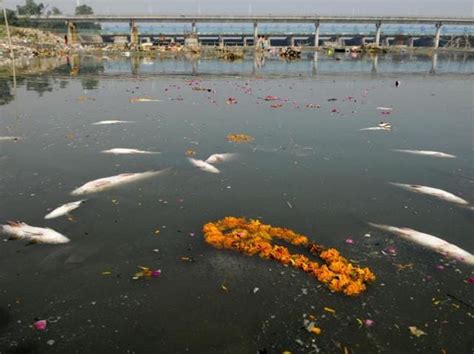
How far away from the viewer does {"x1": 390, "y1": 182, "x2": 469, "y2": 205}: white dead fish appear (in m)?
13.4

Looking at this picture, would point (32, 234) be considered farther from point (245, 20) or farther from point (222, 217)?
point (245, 20)

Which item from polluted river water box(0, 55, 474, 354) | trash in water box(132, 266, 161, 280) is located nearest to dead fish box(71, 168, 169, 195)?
polluted river water box(0, 55, 474, 354)

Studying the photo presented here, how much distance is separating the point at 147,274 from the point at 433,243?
23.8 ft

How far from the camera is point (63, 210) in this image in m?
12.0

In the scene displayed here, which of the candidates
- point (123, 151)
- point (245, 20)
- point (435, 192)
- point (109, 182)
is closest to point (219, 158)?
point (123, 151)

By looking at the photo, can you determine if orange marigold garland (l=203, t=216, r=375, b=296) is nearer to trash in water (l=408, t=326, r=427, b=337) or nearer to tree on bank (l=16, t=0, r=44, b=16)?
trash in water (l=408, t=326, r=427, b=337)

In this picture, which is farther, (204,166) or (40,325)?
(204,166)

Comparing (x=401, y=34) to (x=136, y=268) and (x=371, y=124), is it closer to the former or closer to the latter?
(x=371, y=124)

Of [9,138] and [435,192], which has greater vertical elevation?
[9,138]

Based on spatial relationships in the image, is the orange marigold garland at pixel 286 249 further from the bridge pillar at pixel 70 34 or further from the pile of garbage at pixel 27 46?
the bridge pillar at pixel 70 34

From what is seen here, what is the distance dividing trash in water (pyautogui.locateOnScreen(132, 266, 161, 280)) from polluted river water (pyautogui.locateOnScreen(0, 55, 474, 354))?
4cm

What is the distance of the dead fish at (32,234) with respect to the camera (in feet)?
34.6

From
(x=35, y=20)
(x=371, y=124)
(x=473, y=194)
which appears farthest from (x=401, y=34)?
(x=473, y=194)

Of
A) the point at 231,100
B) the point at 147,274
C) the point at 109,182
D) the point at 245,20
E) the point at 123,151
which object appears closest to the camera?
the point at 147,274
